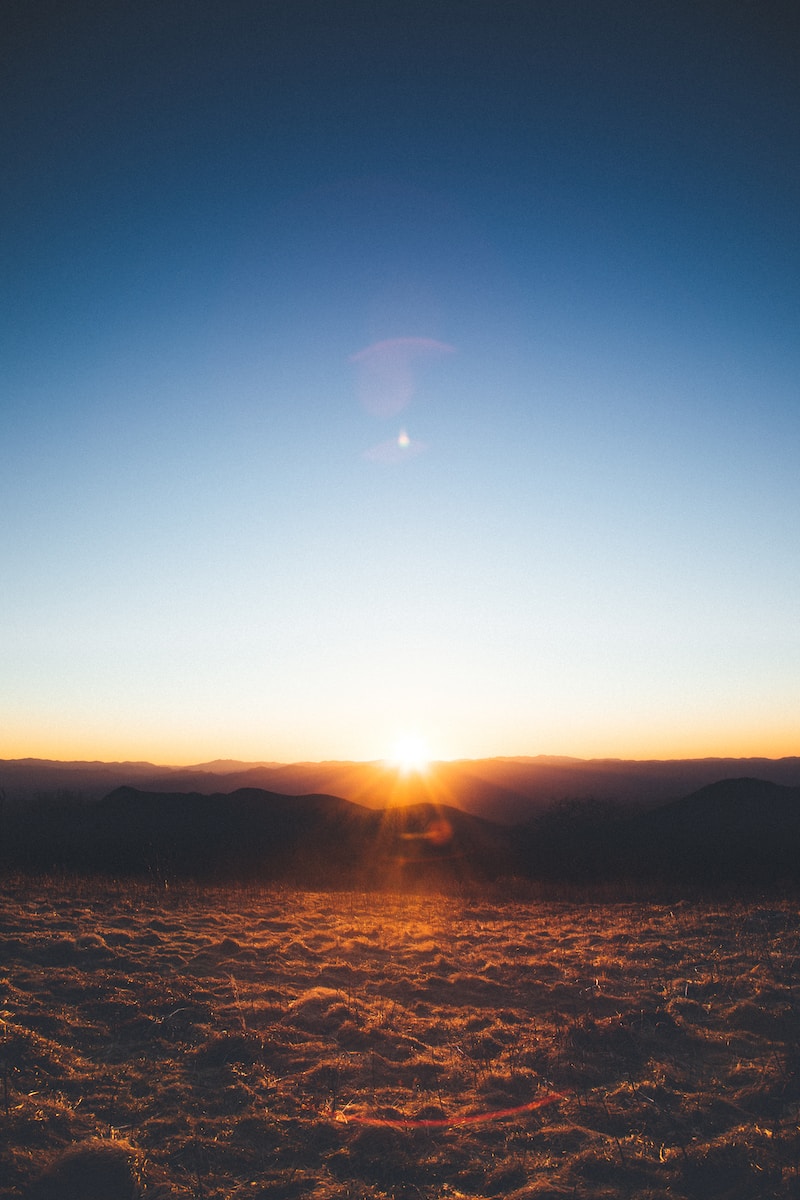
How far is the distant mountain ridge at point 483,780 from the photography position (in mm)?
102312

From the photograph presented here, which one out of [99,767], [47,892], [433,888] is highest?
[47,892]

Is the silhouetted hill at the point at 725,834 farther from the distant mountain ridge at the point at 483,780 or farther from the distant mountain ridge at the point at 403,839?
the distant mountain ridge at the point at 483,780

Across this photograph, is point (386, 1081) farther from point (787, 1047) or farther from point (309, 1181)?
point (787, 1047)

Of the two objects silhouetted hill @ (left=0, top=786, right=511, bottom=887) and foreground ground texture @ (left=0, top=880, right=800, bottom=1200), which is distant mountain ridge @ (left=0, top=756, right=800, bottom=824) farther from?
foreground ground texture @ (left=0, top=880, right=800, bottom=1200)

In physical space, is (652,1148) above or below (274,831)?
above

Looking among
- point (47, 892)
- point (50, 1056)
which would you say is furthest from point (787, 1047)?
point (47, 892)

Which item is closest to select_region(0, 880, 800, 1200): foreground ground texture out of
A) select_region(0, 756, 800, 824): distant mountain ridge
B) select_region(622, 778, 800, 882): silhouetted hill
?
select_region(622, 778, 800, 882): silhouetted hill

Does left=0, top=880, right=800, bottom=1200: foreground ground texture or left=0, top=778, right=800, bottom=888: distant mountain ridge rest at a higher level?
left=0, top=880, right=800, bottom=1200: foreground ground texture

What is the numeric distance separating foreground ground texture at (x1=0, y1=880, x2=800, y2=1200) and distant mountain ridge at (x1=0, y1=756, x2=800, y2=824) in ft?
251

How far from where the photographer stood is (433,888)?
18.3m

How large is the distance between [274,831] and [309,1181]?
3792 centimetres

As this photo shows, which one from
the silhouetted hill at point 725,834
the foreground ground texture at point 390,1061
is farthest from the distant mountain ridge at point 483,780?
the foreground ground texture at point 390,1061

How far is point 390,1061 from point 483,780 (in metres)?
131

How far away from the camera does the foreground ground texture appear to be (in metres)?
4.45
